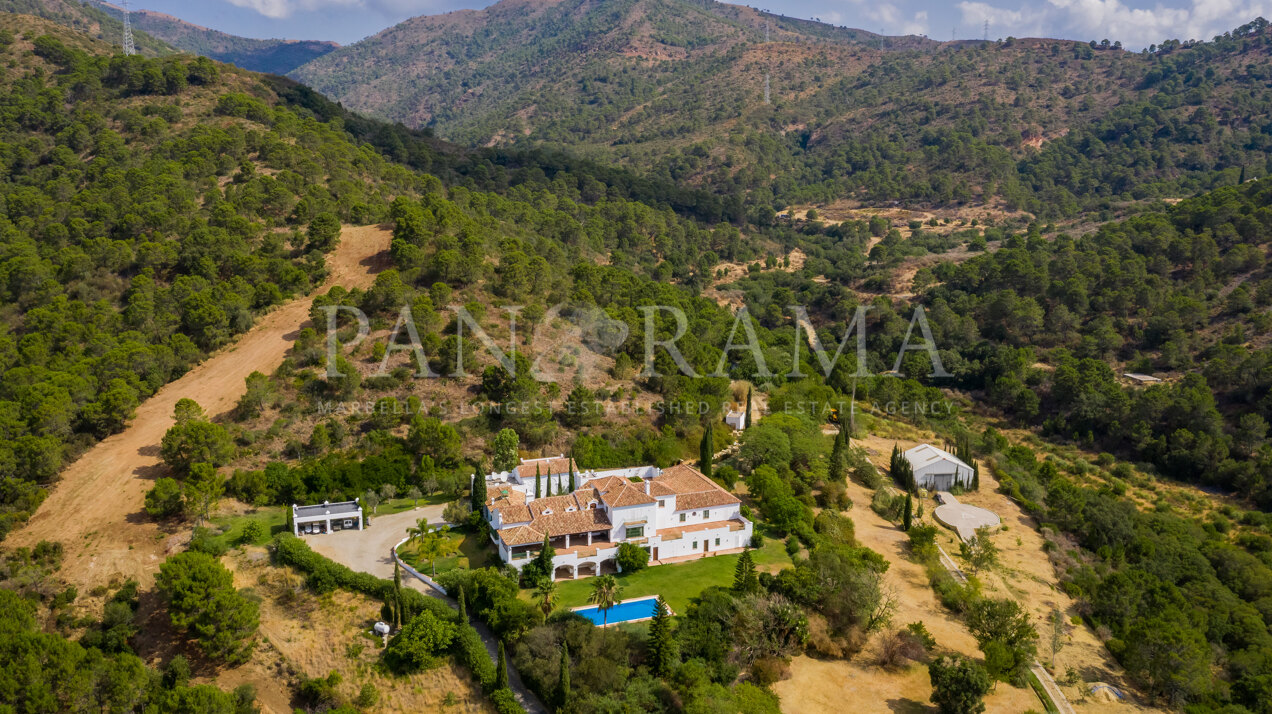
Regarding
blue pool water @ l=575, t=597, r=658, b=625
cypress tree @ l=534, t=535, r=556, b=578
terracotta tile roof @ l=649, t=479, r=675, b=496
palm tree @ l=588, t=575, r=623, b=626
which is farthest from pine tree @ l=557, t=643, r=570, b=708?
terracotta tile roof @ l=649, t=479, r=675, b=496

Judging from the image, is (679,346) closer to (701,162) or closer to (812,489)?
(812,489)

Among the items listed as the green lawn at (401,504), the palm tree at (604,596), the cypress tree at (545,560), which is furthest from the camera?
the green lawn at (401,504)

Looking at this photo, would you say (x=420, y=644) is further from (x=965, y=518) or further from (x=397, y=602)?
(x=965, y=518)

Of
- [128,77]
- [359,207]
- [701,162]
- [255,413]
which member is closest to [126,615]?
[255,413]

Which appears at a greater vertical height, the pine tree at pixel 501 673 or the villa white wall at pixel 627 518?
the villa white wall at pixel 627 518

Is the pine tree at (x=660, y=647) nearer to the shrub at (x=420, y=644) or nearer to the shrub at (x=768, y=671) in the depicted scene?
the shrub at (x=768, y=671)

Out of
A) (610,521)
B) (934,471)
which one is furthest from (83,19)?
(934,471)

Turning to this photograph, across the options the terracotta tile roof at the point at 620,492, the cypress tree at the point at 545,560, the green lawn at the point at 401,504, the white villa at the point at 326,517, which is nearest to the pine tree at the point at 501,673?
the cypress tree at the point at 545,560
